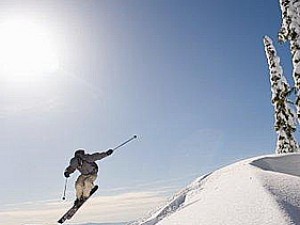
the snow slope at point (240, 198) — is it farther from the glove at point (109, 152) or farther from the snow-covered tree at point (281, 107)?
the snow-covered tree at point (281, 107)

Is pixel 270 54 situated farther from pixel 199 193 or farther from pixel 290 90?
pixel 199 193

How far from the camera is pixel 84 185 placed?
57.5 ft

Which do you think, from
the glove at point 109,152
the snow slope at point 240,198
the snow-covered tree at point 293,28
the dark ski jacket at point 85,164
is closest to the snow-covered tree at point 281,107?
the snow-covered tree at point 293,28

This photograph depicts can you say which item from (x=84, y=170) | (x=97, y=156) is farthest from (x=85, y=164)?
(x=97, y=156)

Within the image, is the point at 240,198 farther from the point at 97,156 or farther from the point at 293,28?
the point at 293,28

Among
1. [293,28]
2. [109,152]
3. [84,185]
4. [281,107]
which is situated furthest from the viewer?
[281,107]

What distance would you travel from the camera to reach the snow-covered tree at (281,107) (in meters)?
29.9

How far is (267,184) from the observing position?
8719mm

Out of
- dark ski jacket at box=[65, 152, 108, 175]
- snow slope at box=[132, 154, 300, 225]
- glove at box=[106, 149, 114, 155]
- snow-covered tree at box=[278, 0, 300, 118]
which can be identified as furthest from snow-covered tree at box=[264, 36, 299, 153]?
snow slope at box=[132, 154, 300, 225]

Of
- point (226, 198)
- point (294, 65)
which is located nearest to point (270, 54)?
point (294, 65)

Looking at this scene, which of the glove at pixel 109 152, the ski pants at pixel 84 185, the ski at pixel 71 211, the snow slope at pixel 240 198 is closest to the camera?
the snow slope at pixel 240 198

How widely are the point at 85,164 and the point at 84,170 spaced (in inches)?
10.6

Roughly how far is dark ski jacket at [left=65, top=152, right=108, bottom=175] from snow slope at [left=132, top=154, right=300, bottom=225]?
235 inches

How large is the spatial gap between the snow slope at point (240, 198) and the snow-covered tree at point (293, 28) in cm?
1493
